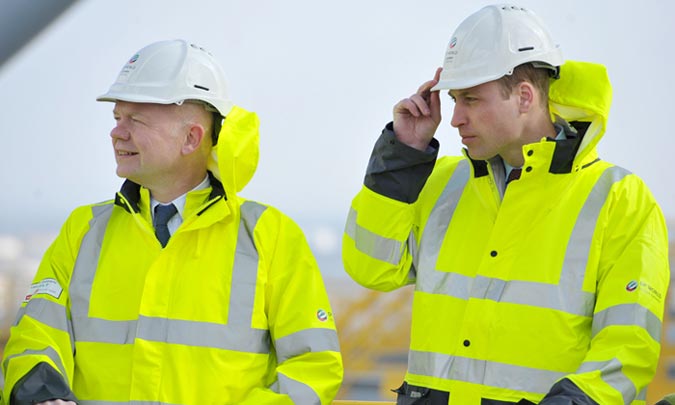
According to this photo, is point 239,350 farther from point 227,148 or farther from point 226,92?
point 226,92

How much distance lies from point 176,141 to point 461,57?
905 millimetres

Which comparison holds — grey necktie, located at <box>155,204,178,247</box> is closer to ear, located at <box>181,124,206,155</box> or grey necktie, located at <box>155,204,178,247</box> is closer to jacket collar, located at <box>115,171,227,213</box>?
jacket collar, located at <box>115,171,227,213</box>

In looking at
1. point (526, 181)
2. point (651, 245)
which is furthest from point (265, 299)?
point (651, 245)

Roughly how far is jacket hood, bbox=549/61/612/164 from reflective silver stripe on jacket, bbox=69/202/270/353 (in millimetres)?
993

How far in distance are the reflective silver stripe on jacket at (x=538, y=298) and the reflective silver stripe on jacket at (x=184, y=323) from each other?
0.50 m

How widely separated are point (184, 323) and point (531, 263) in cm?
101

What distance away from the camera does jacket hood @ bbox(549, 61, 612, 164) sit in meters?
2.54

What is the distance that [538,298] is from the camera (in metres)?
2.38

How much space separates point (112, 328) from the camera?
103 inches

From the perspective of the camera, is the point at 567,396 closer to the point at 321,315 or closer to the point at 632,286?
the point at 632,286

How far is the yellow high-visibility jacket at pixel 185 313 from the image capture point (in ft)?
8.36

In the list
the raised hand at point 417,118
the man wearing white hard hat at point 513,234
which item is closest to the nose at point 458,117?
the man wearing white hard hat at point 513,234

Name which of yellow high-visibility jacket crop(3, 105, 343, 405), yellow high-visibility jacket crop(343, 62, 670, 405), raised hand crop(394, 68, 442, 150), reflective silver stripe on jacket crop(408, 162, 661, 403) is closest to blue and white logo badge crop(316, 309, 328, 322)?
yellow high-visibility jacket crop(3, 105, 343, 405)

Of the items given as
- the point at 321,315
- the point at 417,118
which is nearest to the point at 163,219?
the point at 321,315
